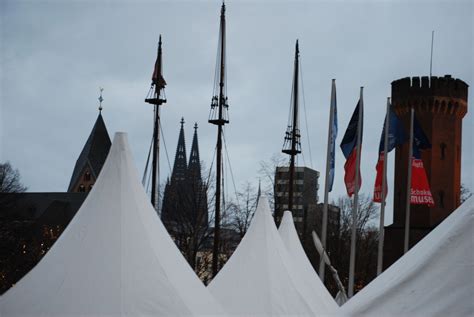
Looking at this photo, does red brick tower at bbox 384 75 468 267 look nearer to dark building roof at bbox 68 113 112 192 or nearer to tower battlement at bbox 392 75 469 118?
tower battlement at bbox 392 75 469 118

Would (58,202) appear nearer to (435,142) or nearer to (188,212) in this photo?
(188,212)

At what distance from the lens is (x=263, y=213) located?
22.8 metres

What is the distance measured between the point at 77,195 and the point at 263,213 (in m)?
85.4

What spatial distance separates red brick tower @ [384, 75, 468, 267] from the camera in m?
58.7

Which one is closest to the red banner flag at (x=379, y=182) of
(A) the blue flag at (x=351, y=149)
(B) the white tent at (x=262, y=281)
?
(A) the blue flag at (x=351, y=149)

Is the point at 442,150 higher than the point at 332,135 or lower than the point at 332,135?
higher

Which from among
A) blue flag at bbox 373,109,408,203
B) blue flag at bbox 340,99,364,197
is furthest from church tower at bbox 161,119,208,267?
blue flag at bbox 340,99,364,197

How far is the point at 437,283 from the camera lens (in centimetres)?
445

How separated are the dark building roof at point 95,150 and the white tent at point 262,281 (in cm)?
8664

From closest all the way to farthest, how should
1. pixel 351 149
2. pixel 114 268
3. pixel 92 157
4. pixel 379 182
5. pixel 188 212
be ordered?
pixel 114 268, pixel 351 149, pixel 379 182, pixel 188 212, pixel 92 157

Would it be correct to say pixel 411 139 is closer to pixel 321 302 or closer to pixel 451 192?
pixel 321 302

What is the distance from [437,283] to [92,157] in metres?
105

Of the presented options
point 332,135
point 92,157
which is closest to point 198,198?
point 332,135

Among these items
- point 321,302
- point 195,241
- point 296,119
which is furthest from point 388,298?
point 195,241
